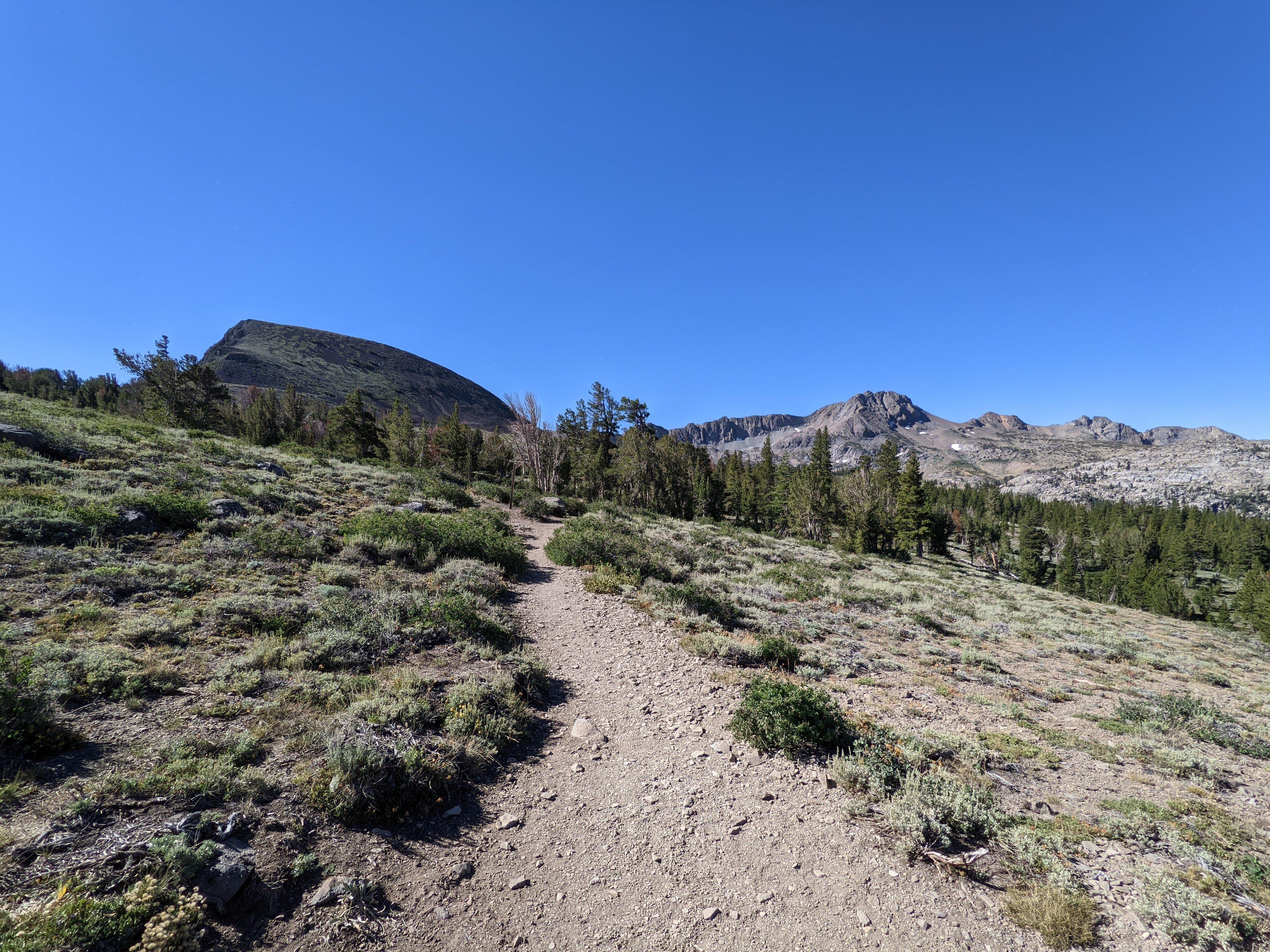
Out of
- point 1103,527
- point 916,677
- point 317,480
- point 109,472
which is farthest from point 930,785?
point 1103,527

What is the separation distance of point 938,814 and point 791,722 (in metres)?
2.10

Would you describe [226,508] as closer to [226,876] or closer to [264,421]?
[226,876]

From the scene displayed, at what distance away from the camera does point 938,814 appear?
18.4 feet

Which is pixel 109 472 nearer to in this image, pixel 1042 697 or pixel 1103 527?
pixel 1042 697

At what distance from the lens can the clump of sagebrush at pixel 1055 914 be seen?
425 centimetres

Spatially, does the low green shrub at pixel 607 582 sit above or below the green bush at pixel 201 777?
above

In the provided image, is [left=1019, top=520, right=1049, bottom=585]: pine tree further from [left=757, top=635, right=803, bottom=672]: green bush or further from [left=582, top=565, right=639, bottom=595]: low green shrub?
[left=757, top=635, right=803, bottom=672]: green bush

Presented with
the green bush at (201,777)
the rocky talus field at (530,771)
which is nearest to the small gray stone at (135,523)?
the rocky talus field at (530,771)

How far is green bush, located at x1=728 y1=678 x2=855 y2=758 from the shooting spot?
716cm

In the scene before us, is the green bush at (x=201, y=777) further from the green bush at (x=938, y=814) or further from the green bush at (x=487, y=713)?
the green bush at (x=938, y=814)

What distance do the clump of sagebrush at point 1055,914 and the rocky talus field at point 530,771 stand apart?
0.11 feet

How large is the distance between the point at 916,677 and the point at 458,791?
34.9ft

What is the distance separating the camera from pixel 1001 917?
4.54 metres

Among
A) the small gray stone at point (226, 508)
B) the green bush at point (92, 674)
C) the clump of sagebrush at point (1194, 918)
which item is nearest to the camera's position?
the clump of sagebrush at point (1194, 918)
